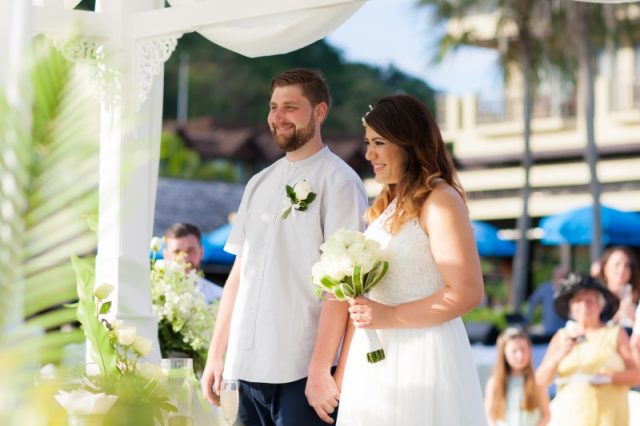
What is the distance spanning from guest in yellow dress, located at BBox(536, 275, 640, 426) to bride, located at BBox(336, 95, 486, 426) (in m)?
3.49

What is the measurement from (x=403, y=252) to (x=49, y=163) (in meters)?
2.23

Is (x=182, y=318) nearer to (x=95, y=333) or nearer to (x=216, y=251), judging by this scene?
(x=95, y=333)

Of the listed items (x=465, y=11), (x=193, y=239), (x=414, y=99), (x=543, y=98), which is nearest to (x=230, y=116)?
(x=543, y=98)

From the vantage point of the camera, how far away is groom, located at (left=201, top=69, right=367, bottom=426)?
12.7 ft

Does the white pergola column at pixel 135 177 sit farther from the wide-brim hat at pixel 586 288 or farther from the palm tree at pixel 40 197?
the palm tree at pixel 40 197

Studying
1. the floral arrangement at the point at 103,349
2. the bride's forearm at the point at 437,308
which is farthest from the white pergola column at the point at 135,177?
the bride's forearm at the point at 437,308

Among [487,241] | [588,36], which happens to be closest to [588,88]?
[588,36]

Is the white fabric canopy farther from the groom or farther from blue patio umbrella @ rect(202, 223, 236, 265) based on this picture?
blue patio umbrella @ rect(202, 223, 236, 265)

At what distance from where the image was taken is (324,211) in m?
4.02

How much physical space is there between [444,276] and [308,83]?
3.05 ft

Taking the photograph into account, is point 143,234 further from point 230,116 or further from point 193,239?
point 230,116

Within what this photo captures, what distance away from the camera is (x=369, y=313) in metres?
3.60

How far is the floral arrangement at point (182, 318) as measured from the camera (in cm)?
559

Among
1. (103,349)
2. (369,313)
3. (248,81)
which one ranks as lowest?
(103,349)
